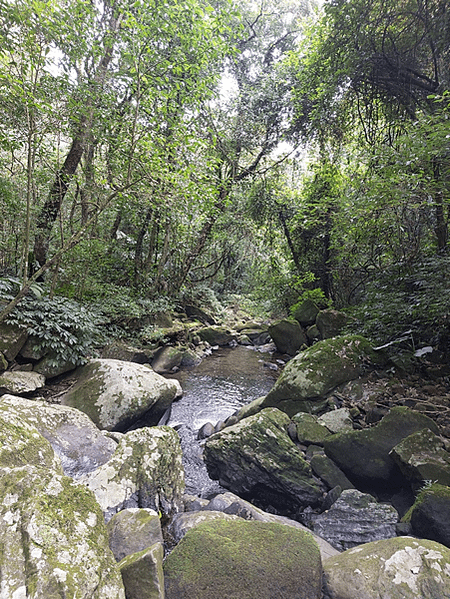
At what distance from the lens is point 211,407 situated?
6.62 metres

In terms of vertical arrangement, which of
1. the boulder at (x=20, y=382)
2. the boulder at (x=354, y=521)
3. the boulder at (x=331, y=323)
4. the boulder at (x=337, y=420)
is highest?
the boulder at (x=331, y=323)

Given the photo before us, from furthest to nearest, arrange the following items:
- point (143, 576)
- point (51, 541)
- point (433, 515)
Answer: point (433, 515), point (143, 576), point (51, 541)

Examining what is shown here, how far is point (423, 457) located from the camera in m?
3.44

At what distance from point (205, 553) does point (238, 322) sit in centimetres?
1255

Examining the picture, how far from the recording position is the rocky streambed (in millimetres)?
1719

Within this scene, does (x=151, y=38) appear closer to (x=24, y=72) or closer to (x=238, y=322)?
(x=24, y=72)

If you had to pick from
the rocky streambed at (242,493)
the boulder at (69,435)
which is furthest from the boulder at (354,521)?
the boulder at (69,435)

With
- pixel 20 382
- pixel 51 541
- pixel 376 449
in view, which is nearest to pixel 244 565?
pixel 51 541

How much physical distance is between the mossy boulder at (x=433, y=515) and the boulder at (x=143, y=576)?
7.82 feet

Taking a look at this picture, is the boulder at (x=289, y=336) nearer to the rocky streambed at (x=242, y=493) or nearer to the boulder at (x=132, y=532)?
the rocky streambed at (x=242, y=493)

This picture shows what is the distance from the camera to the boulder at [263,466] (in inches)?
150

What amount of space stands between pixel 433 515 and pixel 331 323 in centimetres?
605

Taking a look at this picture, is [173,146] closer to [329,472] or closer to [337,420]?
[337,420]

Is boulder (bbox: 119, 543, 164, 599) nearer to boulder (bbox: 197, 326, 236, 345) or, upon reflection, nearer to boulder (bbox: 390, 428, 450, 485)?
boulder (bbox: 390, 428, 450, 485)
